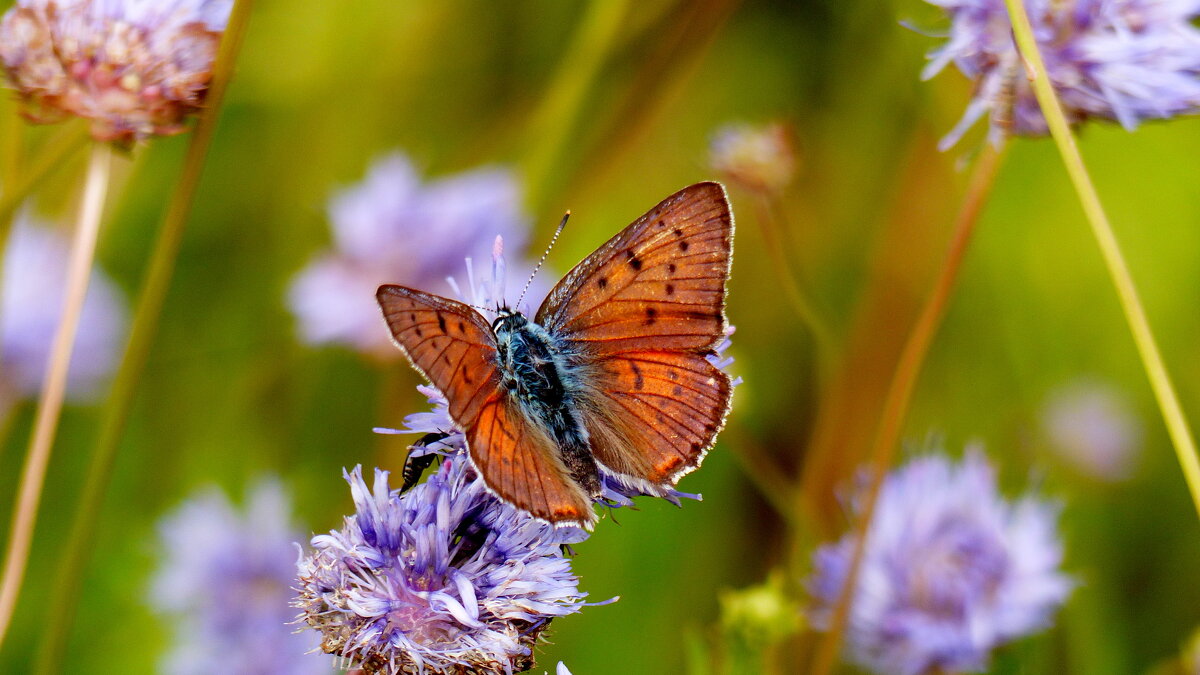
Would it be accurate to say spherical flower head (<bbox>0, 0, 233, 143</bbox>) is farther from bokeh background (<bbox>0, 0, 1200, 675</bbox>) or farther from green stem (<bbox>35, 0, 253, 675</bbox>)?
bokeh background (<bbox>0, 0, 1200, 675</bbox>)

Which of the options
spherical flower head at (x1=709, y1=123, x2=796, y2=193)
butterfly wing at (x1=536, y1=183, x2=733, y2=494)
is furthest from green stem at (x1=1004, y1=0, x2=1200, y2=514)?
spherical flower head at (x1=709, y1=123, x2=796, y2=193)

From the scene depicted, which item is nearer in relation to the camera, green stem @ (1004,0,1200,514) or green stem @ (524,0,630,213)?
green stem @ (1004,0,1200,514)

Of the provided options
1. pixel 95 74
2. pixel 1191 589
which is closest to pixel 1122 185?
pixel 1191 589

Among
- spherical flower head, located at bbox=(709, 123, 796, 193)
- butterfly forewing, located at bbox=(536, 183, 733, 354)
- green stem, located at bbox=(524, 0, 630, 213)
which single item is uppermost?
green stem, located at bbox=(524, 0, 630, 213)

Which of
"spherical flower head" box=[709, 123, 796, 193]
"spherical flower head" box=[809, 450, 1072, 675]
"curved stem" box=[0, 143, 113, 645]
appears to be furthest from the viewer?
"spherical flower head" box=[709, 123, 796, 193]

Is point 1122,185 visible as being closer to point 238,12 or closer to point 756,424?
point 756,424

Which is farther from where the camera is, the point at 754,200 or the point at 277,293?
the point at 277,293

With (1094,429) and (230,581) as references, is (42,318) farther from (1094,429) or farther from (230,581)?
(1094,429)
